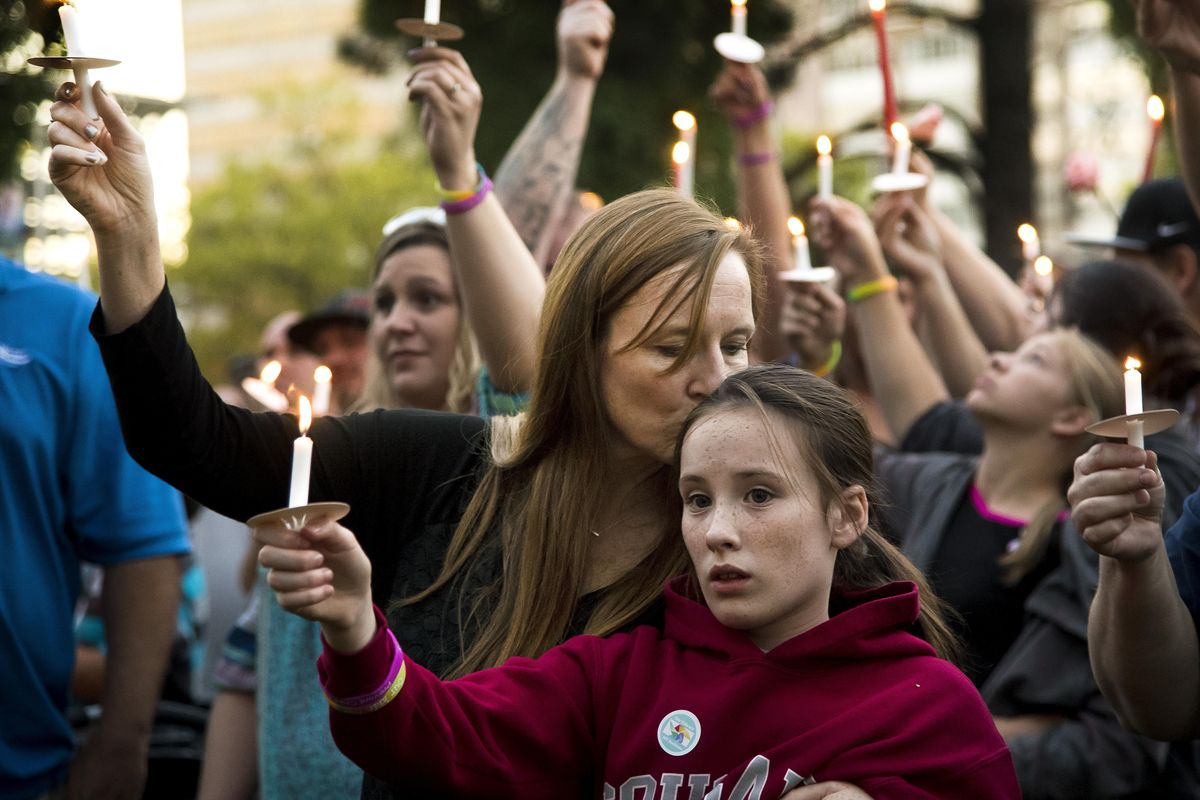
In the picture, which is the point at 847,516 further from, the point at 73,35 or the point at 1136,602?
the point at 73,35

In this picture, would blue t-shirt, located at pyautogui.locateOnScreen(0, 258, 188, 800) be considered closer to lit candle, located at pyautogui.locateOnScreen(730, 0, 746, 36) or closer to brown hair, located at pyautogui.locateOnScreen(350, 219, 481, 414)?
brown hair, located at pyautogui.locateOnScreen(350, 219, 481, 414)

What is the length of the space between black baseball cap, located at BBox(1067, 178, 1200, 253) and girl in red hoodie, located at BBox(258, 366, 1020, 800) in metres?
3.13

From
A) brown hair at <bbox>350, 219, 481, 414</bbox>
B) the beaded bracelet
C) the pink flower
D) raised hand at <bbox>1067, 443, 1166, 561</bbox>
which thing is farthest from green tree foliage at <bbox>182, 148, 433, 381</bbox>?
the beaded bracelet

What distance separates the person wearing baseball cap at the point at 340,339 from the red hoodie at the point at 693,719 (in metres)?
4.21

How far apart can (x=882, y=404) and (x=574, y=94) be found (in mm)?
1458

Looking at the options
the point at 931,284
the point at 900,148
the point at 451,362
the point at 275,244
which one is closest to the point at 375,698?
the point at 451,362

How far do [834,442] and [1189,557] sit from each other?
756 millimetres

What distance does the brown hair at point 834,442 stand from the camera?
2428mm

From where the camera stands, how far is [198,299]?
4056cm

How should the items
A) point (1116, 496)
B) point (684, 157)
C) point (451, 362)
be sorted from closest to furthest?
point (1116, 496), point (684, 157), point (451, 362)

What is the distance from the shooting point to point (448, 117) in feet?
10.9

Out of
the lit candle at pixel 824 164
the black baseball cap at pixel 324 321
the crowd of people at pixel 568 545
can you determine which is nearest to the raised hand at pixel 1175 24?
the crowd of people at pixel 568 545

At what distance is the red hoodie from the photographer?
2178 millimetres

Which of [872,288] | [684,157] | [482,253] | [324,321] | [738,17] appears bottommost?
[324,321]
